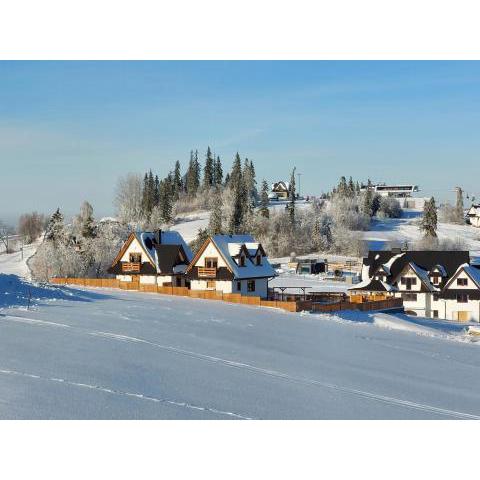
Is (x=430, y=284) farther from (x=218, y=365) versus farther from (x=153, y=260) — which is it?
(x=218, y=365)

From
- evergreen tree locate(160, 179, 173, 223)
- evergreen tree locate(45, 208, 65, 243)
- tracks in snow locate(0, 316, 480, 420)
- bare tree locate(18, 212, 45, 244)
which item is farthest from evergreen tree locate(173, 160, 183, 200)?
tracks in snow locate(0, 316, 480, 420)

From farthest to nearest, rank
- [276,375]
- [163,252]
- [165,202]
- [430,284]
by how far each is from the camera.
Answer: [165,202], [430,284], [163,252], [276,375]

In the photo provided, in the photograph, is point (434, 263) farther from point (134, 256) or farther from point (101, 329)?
point (101, 329)

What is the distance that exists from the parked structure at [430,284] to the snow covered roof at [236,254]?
9.19m

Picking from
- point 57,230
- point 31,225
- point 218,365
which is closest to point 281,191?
point 31,225

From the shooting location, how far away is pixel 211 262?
52.8m

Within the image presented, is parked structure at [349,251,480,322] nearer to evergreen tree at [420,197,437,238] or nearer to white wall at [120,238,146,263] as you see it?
white wall at [120,238,146,263]

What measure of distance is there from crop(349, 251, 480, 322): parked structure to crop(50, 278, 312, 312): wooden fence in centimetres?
1205

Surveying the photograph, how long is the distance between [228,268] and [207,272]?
173 cm

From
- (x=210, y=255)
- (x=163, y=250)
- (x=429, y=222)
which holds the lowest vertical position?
(x=210, y=255)

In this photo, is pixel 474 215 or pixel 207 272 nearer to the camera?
pixel 207 272

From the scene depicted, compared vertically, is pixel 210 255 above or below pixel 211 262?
above

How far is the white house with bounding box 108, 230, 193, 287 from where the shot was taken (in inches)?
2224

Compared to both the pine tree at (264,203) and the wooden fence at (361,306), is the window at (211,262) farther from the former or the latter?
the pine tree at (264,203)
